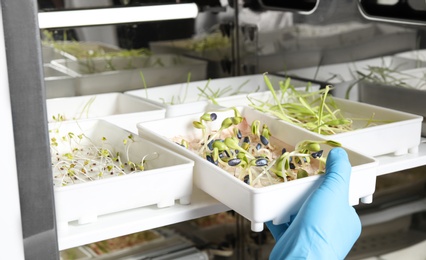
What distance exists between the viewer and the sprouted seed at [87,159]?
0.94m

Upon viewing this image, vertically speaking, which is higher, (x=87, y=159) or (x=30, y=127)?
(x=30, y=127)

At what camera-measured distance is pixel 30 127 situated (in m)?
0.69

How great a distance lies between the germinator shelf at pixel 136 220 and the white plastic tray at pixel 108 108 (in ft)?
0.84

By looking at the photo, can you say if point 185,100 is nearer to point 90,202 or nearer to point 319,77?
point 319,77

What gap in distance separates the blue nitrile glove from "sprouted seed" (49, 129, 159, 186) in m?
0.25

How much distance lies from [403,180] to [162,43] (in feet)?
1.89

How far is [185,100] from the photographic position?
131cm

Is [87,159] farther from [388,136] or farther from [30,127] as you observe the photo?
[388,136]

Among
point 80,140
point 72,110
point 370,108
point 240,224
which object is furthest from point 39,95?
point 240,224

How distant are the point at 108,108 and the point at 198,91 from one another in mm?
199

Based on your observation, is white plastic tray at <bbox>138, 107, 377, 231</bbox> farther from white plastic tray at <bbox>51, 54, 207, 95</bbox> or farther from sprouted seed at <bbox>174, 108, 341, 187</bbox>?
white plastic tray at <bbox>51, 54, 207, 95</bbox>

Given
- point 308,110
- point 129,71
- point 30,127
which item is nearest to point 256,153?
point 308,110

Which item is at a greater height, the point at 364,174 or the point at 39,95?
the point at 39,95

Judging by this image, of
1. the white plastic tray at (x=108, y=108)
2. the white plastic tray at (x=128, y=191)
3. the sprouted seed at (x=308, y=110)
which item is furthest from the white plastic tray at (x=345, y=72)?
the white plastic tray at (x=128, y=191)
